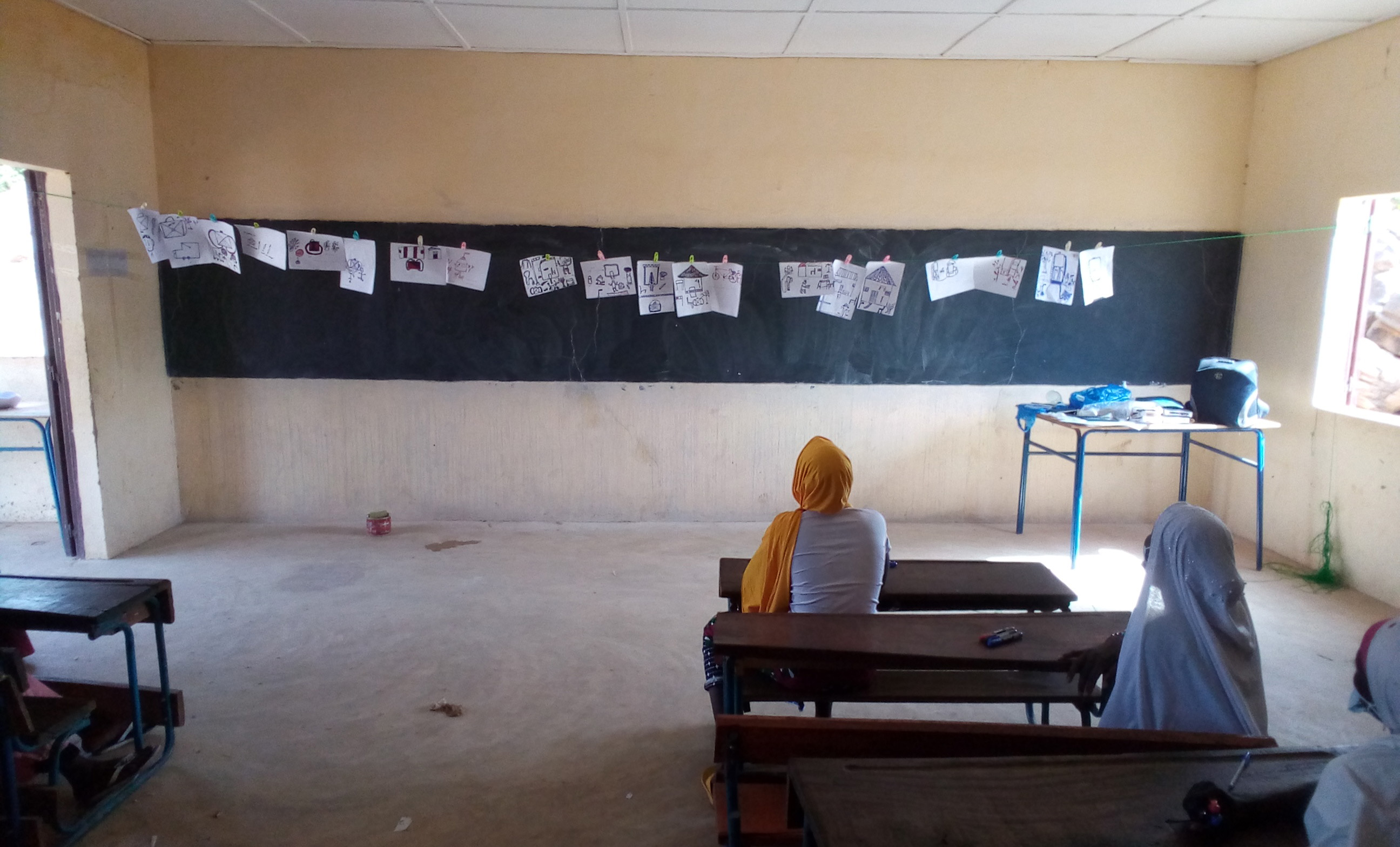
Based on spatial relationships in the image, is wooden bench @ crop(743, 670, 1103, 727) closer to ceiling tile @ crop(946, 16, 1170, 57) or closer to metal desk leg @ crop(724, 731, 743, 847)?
metal desk leg @ crop(724, 731, 743, 847)

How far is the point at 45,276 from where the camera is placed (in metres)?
4.00

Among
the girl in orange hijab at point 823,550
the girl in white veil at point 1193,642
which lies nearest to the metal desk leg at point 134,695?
the girl in orange hijab at point 823,550

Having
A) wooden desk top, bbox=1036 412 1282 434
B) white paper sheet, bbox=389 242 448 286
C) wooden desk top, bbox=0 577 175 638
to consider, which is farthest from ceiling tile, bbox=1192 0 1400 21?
wooden desk top, bbox=0 577 175 638

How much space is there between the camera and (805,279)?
15.7 feet

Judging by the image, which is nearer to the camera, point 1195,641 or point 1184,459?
point 1195,641

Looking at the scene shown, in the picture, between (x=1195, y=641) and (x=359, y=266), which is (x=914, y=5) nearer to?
(x=1195, y=641)

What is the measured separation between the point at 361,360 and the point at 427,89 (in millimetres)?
1645

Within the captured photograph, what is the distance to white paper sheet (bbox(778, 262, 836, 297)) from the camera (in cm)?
476

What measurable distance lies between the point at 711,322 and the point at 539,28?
1.86m

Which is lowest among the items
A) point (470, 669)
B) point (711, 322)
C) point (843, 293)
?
point (470, 669)

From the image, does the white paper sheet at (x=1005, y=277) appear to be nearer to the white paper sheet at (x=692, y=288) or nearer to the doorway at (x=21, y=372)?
the white paper sheet at (x=692, y=288)

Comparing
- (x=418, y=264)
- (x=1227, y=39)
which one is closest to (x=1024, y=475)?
(x=1227, y=39)

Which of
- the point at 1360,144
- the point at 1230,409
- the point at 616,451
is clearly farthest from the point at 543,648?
the point at 1360,144

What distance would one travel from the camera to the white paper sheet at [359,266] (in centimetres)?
466
